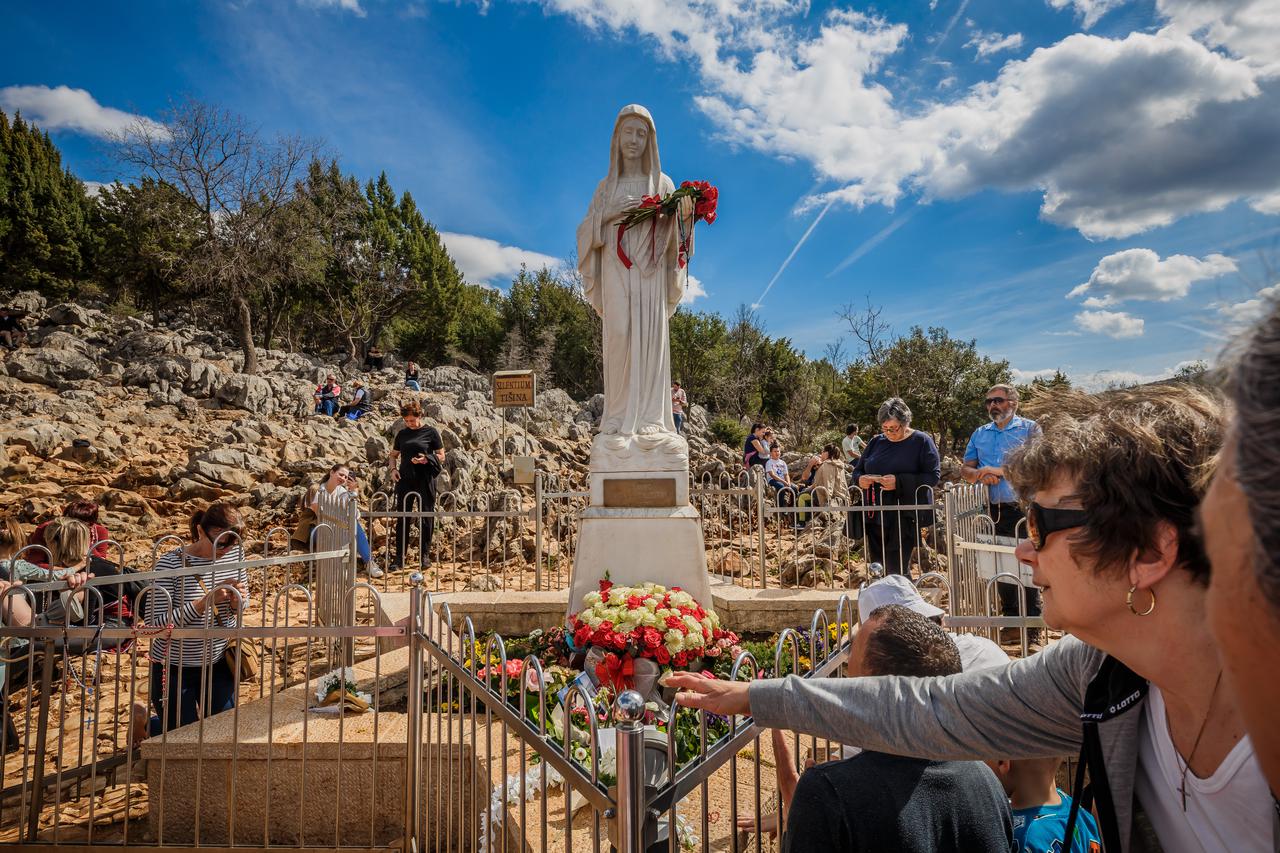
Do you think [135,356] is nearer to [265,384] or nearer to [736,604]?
[265,384]

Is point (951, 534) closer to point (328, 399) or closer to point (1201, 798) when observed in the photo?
point (1201, 798)

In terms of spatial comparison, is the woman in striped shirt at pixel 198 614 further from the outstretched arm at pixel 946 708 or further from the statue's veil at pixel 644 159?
the statue's veil at pixel 644 159

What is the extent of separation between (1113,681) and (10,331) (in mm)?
28877

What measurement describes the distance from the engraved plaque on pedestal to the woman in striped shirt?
9.37 ft

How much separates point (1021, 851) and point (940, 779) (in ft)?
2.14

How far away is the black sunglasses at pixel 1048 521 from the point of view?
3.74ft

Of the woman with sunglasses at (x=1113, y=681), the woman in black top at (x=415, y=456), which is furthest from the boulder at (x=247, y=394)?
the woman with sunglasses at (x=1113, y=681)

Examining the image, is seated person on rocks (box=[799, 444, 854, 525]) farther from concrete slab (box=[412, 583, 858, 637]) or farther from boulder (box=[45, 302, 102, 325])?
boulder (box=[45, 302, 102, 325])

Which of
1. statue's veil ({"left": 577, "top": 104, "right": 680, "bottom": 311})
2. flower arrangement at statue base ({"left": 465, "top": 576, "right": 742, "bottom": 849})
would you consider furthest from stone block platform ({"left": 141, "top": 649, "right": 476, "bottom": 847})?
statue's veil ({"left": 577, "top": 104, "right": 680, "bottom": 311})

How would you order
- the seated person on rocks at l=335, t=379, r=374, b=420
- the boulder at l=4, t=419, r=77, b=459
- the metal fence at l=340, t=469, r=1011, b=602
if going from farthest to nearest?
1. the seated person on rocks at l=335, t=379, r=374, b=420
2. the boulder at l=4, t=419, r=77, b=459
3. the metal fence at l=340, t=469, r=1011, b=602

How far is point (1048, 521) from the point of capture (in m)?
1.19

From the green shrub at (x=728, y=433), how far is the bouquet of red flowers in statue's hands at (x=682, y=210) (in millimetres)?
17683

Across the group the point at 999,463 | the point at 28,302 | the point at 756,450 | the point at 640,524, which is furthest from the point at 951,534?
the point at 28,302

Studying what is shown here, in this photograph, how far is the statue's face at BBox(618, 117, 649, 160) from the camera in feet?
20.4
